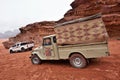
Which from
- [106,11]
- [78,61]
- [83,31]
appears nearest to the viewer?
[83,31]

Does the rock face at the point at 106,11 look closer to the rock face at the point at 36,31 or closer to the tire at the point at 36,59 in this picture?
the rock face at the point at 36,31

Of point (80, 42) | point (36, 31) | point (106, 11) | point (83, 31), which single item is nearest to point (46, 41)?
point (80, 42)

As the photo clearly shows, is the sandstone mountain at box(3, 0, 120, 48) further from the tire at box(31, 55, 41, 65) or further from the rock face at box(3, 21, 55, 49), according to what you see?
the tire at box(31, 55, 41, 65)

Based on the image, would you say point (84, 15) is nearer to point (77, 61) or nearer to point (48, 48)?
point (48, 48)

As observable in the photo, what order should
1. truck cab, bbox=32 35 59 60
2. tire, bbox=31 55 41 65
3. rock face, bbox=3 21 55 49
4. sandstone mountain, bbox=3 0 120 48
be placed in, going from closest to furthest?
truck cab, bbox=32 35 59 60, tire, bbox=31 55 41 65, sandstone mountain, bbox=3 0 120 48, rock face, bbox=3 21 55 49

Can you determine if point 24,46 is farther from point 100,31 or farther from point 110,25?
point 100,31

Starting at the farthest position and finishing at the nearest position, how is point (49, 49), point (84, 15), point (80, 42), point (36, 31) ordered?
point (36, 31) → point (84, 15) → point (49, 49) → point (80, 42)

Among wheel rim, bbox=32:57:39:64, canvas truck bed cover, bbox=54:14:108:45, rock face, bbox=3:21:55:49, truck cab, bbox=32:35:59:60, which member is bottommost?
wheel rim, bbox=32:57:39:64

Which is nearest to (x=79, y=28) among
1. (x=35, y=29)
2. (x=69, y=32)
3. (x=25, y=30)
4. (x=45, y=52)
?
(x=69, y=32)

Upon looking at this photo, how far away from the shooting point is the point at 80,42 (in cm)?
881

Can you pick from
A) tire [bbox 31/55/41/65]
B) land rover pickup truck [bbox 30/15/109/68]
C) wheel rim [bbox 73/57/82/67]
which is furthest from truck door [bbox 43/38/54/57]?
wheel rim [bbox 73/57/82/67]

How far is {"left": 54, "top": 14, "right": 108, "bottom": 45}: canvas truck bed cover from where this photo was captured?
26.8 ft

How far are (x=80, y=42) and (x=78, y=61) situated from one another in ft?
4.22

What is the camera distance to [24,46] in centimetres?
2494
